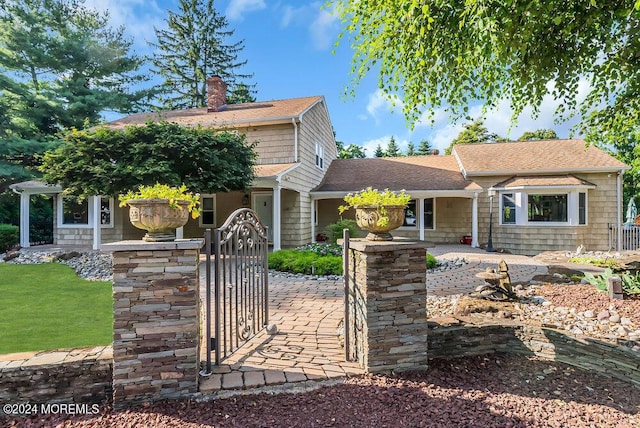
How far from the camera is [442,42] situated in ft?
12.8

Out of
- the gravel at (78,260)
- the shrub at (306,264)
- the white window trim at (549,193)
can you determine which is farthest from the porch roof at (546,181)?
the gravel at (78,260)

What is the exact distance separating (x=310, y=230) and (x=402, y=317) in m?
11.3

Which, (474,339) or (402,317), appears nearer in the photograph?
(402,317)

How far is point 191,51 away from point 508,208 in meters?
25.7

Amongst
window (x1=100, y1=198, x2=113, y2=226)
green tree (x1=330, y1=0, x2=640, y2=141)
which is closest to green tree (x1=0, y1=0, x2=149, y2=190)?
window (x1=100, y1=198, x2=113, y2=226)

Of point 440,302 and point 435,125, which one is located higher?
point 435,125

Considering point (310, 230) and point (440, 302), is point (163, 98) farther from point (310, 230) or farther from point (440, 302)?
point (440, 302)

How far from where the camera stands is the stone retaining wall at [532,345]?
3.21 metres

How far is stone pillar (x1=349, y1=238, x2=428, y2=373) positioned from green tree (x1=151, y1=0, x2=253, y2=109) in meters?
27.2

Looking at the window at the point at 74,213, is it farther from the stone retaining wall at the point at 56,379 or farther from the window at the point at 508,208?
the window at the point at 508,208

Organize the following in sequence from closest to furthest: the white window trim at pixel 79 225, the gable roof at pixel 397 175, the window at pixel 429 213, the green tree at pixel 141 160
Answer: the green tree at pixel 141 160 < the white window trim at pixel 79 225 < the gable roof at pixel 397 175 < the window at pixel 429 213

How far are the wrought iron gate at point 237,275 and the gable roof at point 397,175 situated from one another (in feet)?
34.8

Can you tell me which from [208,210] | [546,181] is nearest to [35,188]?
[208,210]

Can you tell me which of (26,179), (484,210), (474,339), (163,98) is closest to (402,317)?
(474,339)
